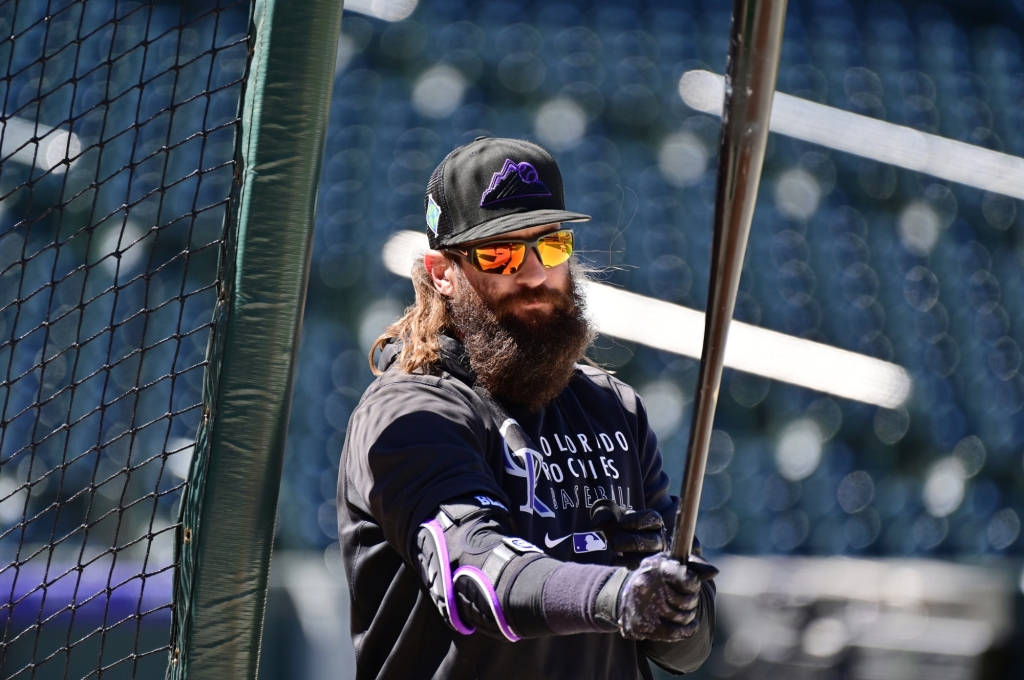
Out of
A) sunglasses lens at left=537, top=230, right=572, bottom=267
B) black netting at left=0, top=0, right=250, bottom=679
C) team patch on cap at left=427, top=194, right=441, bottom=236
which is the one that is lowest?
sunglasses lens at left=537, top=230, right=572, bottom=267

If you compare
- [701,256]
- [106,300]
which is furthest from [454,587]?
[701,256]

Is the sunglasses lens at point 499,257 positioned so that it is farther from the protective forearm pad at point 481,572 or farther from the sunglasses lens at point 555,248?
the protective forearm pad at point 481,572

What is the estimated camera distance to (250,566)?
5.49 ft

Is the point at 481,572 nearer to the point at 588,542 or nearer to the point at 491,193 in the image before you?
the point at 588,542

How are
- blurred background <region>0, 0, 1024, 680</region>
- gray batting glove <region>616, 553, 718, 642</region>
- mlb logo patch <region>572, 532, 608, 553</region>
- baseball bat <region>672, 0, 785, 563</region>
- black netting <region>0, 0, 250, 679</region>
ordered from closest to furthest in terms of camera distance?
1. baseball bat <region>672, 0, 785, 563</region>
2. gray batting glove <region>616, 553, 718, 642</region>
3. mlb logo patch <region>572, 532, 608, 553</region>
4. black netting <region>0, 0, 250, 679</region>
5. blurred background <region>0, 0, 1024, 680</region>

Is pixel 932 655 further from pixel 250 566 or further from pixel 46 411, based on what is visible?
pixel 46 411

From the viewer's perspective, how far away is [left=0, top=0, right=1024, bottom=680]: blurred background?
4.76m

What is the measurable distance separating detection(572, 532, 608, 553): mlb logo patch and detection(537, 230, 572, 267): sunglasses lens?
0.40m

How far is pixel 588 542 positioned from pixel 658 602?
12.1 inches

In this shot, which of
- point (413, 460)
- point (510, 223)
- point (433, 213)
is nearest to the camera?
point (413, 460)

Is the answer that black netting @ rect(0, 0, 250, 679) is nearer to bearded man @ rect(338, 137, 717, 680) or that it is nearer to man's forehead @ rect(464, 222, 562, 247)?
bearded man @ rect(338, 137, 717, 680)

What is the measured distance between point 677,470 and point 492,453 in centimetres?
378

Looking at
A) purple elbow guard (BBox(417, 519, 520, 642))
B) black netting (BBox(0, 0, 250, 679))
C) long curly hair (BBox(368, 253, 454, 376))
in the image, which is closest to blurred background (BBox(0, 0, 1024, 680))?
black netting (BBox(0, 0, 250, 679))

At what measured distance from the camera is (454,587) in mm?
1425
